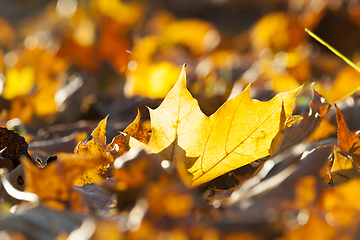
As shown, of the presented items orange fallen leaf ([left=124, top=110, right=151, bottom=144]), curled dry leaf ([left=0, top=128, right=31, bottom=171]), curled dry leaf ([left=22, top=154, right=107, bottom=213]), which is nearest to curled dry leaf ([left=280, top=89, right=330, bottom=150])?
orange fallen leaf ([left=124, top=110, right=151, bottom=144])

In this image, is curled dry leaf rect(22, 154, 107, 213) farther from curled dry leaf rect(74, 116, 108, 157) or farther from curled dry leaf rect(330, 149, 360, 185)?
curled dry leaf rect(330, 149, 360, 185)

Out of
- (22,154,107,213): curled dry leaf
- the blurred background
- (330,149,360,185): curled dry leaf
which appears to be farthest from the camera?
the blurred background

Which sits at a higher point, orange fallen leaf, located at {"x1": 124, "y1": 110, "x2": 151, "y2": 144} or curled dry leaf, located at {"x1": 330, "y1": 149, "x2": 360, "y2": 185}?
curled dry leaf, located at {"x1": 330, "y1": 149, "x2": 360, "y2": 185}

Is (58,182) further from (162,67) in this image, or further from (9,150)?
(162,67)

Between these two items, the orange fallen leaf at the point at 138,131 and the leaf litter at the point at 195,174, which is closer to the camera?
the leaf litter at the point at 195,174

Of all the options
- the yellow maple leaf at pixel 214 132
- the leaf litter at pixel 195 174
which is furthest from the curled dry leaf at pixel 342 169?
the yellow maple leaf at pixel 214 132

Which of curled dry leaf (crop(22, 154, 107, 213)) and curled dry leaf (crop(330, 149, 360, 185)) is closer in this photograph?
curled dry leaf (crop(22, 154, 107, 213))

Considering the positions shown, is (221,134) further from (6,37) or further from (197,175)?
(6,37)

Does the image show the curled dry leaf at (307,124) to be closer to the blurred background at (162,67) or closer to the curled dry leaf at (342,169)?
the curled dry leaf at (342,169)
